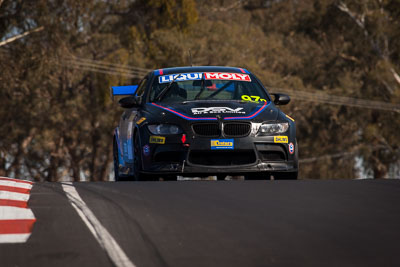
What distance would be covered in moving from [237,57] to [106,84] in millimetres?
7304

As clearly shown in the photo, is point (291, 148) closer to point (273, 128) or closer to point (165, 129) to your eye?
point (273, 128)

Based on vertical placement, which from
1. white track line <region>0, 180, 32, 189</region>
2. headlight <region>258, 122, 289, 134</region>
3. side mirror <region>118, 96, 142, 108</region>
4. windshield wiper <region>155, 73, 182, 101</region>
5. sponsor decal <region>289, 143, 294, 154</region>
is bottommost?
sponsor decal <region>289, 143, 294, 154</region>

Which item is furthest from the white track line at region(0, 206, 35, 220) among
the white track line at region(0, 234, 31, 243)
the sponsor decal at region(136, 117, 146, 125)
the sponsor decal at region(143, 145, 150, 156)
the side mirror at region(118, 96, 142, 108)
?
the side mirror at region(118, 96, 142, 108)

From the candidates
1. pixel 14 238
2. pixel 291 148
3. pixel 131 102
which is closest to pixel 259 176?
pixel 291 148

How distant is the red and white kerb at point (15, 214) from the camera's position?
5945 mm

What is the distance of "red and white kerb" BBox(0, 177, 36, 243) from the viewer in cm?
595

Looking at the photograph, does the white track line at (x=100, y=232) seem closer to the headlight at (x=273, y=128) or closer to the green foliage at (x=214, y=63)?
the headlight at (x=273, y=128)

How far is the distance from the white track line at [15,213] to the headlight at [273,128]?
4.04 meters

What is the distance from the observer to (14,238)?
19.1 feet

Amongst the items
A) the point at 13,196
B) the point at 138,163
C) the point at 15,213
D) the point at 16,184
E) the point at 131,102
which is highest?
the point at 131,102

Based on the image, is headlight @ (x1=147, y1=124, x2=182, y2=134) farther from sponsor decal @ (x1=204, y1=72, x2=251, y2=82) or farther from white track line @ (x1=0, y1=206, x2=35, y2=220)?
white track line @ (x1=0, y1=206, x2=35, y2=220)

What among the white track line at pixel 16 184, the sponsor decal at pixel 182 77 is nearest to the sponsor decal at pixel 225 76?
the sponsor decal at pixel 182 77

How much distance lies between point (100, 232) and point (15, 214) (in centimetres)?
104

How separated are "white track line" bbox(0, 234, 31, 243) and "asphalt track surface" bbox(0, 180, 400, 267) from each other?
0.06 meters
